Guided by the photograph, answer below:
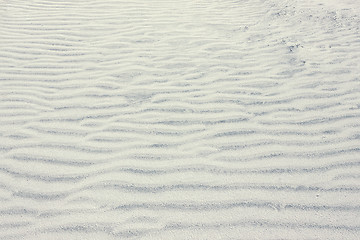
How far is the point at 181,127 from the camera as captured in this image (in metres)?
3.22

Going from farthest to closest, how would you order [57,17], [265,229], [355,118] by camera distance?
[57,17] < [355,118] < [265,229]

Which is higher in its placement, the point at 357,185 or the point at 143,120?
the point at 143,120

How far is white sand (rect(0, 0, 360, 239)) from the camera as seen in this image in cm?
238

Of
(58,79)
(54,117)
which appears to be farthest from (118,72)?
(54,117)

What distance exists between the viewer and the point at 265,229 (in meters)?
2.26

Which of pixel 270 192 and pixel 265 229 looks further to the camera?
pixel 270 192

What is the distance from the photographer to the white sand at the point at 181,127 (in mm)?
2377

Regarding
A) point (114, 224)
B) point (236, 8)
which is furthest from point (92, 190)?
point (236, 8)

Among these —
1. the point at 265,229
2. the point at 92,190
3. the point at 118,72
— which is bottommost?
the point at 265,229

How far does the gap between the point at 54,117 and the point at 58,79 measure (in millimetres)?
858

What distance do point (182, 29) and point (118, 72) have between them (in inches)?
65.3

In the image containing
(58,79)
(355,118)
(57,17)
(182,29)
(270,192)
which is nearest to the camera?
(270,192)

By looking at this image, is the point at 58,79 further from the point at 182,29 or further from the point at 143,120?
the point at 182,29

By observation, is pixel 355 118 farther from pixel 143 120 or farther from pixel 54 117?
pixel 54 117
